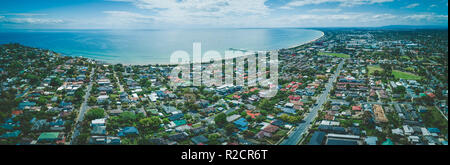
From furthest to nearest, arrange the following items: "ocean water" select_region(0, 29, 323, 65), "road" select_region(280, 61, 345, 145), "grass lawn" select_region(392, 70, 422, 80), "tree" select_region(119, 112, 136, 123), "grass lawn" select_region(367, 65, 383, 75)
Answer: "ocean water" select_region(0, 29, 323, 65) < "grass lawn" select_region(367, 65, 383, 75) < "grass lawn" select_region(392, 70, 422, 80) < "tree" select_region(119, 112, 136, 123) < "road" select_region(280, 61, 345, 145)

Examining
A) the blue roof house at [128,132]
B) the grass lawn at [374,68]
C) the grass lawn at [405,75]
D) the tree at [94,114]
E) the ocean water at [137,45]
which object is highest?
the ocean water at [137,45]

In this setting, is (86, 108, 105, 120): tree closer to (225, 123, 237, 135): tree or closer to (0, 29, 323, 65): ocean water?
(225, 123, 237, 135): tree

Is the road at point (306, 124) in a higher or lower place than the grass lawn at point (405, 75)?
lower

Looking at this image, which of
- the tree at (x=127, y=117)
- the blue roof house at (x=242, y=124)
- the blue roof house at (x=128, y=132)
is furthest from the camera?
the tree at (x=127, y=117)

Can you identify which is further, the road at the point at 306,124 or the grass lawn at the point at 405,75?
the grass lawn at the point at 405,75

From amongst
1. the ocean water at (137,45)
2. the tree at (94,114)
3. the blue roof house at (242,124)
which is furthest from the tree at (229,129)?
the ocean water at (137,45)

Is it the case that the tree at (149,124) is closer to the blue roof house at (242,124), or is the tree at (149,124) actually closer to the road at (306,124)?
the blue roof house at (242,124)

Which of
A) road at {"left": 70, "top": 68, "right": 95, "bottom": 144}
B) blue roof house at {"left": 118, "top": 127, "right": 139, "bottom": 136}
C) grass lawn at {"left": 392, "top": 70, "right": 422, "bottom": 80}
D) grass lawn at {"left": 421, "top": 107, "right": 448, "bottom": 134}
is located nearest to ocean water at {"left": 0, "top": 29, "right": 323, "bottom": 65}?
road at {"left": 70, "top": 68, "right": 95, "bottom": 144}

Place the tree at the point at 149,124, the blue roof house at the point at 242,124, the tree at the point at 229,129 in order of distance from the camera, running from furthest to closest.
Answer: the blue roof house at the point at 242,124 → the tree at the point at 149,124 → the tree at the point at 229,129

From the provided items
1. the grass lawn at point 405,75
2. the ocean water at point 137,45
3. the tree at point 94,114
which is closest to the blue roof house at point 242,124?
the tree at point 94,114

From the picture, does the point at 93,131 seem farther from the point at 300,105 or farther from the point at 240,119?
the point at 300,105

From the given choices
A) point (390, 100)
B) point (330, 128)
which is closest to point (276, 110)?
point (330, 128)

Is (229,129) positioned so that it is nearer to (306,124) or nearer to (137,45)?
(306,124)
